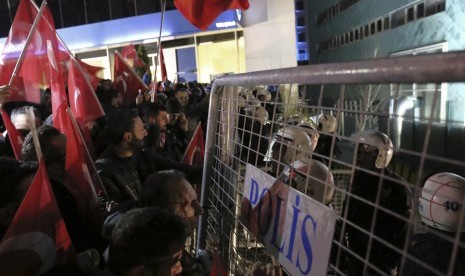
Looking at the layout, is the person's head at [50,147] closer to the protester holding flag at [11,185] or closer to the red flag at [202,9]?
the protester holding flag at [11,185]

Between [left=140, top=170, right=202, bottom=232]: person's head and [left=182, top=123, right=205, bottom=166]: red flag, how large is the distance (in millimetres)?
1415

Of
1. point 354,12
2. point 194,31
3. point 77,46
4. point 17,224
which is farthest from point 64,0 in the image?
point 17,224

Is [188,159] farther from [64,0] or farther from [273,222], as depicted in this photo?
[64,0]

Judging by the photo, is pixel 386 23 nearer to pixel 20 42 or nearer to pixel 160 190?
pixel 20 42

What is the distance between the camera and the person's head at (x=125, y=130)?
3.20 metres

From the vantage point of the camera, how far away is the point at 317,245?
1.21 meters

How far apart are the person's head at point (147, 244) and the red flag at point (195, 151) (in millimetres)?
2010

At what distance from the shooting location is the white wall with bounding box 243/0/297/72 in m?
17.0

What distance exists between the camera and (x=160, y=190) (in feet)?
7.04

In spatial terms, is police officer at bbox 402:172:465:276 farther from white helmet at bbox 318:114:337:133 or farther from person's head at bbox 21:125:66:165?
person's head at bbox 21:125:66:165

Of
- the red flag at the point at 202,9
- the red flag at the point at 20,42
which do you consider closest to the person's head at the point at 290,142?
the red flag at the point at 202,9

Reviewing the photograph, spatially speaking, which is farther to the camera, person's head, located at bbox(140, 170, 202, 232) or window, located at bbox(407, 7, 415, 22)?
window, located at bbox(407, 7, 415, 22)

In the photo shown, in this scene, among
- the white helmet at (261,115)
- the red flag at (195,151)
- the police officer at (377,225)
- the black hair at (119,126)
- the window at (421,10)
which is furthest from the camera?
the window at (421,10)

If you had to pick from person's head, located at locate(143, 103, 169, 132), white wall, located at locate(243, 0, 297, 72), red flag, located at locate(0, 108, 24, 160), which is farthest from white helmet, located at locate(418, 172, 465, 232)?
white wall, located at locate(243, 0, 297, 72)
